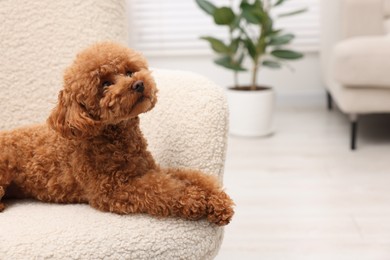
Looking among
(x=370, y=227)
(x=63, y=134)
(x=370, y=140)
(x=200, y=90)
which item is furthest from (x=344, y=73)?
(x=63, y=134)

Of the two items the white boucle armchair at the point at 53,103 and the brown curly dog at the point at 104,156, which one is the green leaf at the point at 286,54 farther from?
the brown curly dog at the point at 104,156

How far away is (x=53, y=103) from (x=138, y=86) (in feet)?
1.00

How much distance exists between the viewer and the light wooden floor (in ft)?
6.04

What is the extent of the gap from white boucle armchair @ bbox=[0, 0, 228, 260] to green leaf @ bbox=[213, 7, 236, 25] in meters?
1.36

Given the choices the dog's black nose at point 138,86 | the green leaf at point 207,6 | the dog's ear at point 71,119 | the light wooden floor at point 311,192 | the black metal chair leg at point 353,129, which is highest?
the dog's black nose at point 138,86

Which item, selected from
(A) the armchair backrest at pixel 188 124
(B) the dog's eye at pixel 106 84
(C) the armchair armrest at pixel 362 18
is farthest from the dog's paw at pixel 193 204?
(C) the armchair armrest at pixel 362 18

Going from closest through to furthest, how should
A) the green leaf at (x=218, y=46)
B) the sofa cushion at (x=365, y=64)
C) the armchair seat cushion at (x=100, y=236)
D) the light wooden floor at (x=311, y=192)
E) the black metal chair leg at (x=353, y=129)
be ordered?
the armchair seat cushion at (x=100, y=236)
the light wooden floor at (x=311, y=192)
the sofa cushion at (x=365, y=64)
the black metal chair leg at (x=353, y=129)
the green leaf at (x=218, y=46)

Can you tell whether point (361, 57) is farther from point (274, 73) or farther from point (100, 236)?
point (100, 236)

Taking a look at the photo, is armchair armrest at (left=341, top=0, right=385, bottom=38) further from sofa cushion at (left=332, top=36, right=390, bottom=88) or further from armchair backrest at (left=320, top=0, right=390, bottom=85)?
sofa cushion at (left=332, top=36, right=390, bottom=88)

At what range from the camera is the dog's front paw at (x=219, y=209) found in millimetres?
1065

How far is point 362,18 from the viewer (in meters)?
2.79

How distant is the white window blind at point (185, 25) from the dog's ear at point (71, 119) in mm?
2616

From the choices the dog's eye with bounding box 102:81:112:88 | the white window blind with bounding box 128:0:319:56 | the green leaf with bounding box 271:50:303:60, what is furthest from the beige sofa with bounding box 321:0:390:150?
the dog's eye with bounding box 102:81:112:88

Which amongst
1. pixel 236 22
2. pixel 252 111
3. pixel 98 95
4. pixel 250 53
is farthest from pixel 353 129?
pixel 98 95
